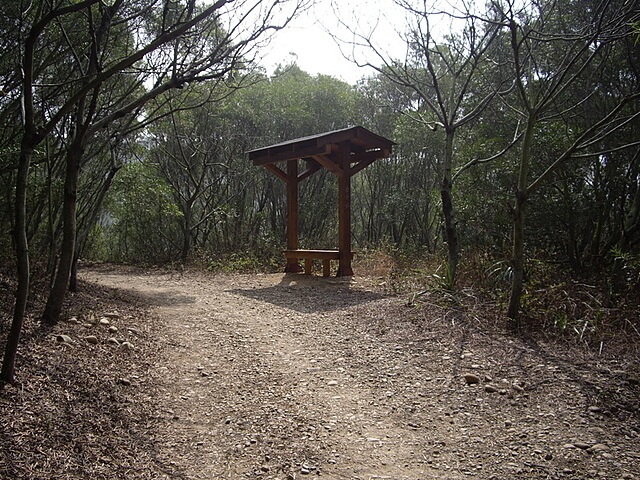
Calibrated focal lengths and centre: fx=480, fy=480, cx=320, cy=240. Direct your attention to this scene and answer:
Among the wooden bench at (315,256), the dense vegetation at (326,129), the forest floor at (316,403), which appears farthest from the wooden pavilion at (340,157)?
the forest floor at (316,403)

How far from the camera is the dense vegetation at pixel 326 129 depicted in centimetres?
428

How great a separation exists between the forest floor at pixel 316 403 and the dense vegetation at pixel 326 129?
2.26 ft

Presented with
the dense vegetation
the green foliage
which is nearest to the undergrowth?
the dense vegetation

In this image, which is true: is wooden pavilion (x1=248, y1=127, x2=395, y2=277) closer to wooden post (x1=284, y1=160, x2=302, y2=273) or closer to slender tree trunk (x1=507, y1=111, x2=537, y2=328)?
wooden post (x1=284, y1=160, x2=302, y2=273)

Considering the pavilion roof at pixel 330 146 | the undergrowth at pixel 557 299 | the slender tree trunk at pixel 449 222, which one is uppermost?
the pavilion roof at pixel 330 146

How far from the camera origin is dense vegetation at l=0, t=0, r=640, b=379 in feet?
14.0

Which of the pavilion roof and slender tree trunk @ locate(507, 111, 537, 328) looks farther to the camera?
the pavilion roof

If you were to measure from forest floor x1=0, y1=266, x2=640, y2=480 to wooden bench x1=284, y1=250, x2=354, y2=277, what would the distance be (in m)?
3.94

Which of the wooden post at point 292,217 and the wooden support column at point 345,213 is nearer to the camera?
the wooden support column at point 345,213

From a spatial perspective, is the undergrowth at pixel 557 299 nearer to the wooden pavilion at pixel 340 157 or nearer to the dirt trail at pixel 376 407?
the dirt trail at pixel 376 407

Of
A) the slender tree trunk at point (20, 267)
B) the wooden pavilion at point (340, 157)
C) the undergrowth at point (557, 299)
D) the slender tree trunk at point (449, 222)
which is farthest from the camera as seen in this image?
the wooden pavilion at point (340, 157)

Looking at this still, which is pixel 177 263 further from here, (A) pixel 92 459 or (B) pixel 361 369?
(A) pixel 92 459

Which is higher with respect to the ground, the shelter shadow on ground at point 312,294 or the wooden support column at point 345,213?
the wooden support column at point 345,213

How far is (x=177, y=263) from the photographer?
39.8 feet
